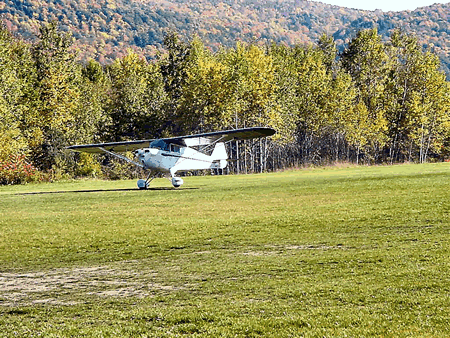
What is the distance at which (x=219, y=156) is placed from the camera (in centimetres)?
3488

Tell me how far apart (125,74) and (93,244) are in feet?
199

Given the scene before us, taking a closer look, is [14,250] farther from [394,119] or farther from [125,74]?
[394,119]

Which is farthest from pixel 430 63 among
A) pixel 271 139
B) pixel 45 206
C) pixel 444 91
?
pixel 45 206

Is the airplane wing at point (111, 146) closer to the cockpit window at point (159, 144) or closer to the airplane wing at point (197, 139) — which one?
the airplane wing at point (197, 139)

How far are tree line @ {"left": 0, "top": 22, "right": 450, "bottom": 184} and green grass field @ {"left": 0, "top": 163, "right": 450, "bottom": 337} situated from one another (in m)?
27.6

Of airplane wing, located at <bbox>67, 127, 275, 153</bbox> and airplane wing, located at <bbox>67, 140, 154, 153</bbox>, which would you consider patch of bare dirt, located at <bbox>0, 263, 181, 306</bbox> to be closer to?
airplane wing, located at <bbox>67, 127, 275, 153</bbox>

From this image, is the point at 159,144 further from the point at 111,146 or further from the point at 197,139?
the point at 111,146

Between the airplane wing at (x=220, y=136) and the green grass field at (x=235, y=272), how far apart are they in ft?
41.8

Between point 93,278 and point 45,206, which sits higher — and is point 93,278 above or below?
above

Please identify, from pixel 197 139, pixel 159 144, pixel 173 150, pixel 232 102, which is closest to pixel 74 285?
pixel 159 144

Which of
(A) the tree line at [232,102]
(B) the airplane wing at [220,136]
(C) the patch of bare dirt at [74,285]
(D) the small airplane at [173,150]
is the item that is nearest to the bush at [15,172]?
(A) the tree line at [232,102]

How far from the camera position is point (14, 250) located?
10.5 metres

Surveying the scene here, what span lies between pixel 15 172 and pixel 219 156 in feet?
50.6

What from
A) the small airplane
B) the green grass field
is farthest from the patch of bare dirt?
the small airplane
